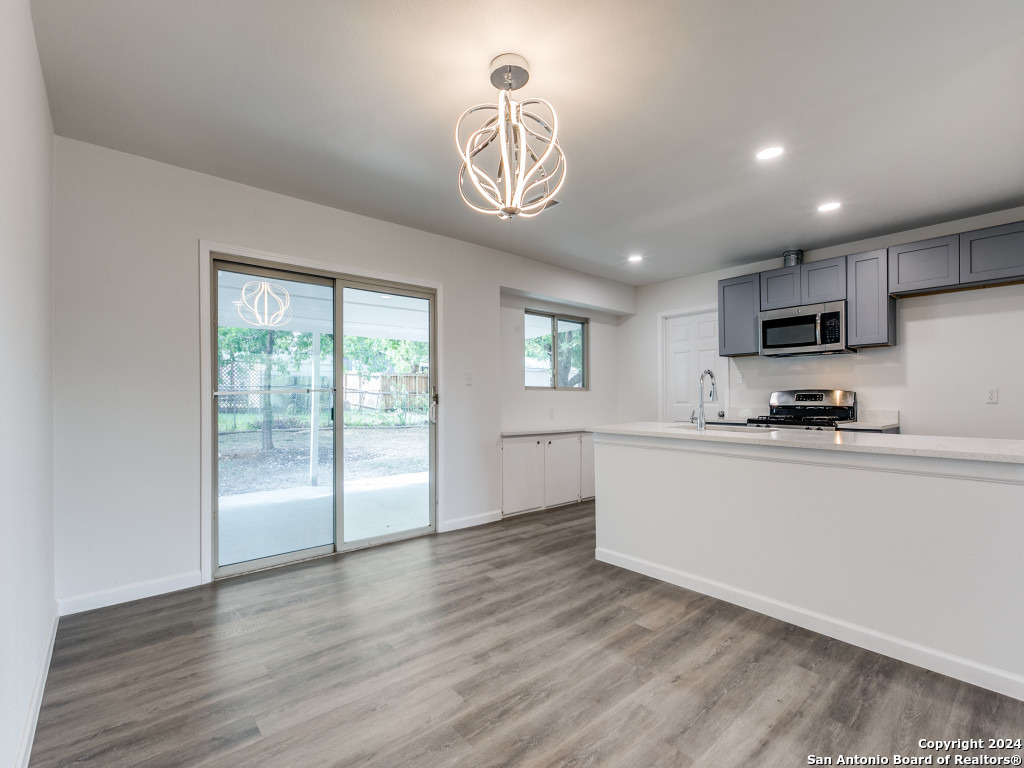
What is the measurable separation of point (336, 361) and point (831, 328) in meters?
4.24

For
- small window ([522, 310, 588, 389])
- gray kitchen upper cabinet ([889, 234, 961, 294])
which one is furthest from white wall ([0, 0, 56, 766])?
gray kitchen upper cabinet ([889, 234, 961, 294])

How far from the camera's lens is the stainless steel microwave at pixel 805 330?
4297 mm

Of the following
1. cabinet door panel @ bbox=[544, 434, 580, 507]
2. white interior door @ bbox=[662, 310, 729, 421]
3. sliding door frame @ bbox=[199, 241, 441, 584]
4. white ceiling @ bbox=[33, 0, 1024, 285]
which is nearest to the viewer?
white ceiling @ bbox=[33, 0, 1024, 285]

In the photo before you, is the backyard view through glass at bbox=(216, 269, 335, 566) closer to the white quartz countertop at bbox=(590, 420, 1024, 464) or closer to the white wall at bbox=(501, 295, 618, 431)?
the white wall at bbox=(501, 295, 618, 431)

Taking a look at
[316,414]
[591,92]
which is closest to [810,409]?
[591,92]

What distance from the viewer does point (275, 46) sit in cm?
199

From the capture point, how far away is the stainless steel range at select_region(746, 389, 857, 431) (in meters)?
4.38

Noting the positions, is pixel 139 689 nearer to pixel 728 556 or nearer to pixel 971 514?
pixel 728 556

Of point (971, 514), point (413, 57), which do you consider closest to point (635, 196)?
point (413, 57)

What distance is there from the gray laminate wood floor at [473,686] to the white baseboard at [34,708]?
4cm

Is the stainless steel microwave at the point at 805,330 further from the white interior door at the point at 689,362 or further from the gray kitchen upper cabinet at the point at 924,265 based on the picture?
the white interior door at the point at 689,362

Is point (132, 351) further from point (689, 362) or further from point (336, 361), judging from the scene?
point (689, 362)

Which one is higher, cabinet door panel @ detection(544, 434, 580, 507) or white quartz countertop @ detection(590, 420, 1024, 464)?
white quartz countertop @ detection(590, 420, 1024, 464)

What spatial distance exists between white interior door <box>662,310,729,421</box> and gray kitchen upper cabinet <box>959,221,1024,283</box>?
7.07 ft
